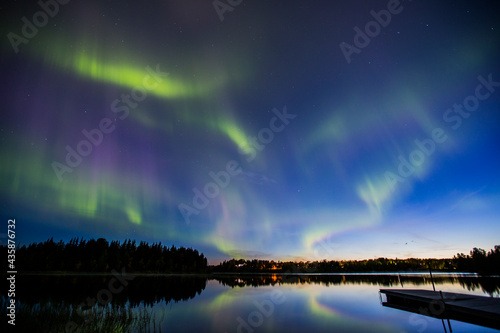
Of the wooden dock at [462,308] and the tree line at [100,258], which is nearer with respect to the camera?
the wooden dock at [462,308]

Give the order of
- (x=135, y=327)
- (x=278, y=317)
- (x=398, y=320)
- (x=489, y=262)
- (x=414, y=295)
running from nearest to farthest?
(x=135, y=327)
(x=398, y=320)
(x=278, y=317)
(x=414, y=295)
(x=489, y=262)

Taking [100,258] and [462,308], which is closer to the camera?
[462,308]

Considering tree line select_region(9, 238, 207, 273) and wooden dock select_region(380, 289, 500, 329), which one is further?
tree line select_region(9, 238, 207, 273)

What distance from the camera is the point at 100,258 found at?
15488cm

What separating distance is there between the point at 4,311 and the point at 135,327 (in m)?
8.58

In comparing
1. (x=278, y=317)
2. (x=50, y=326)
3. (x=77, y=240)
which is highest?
(x=77, y=240)

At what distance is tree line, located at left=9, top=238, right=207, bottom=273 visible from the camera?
14125 centimetres

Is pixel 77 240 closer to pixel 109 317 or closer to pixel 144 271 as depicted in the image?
pixel 144 271

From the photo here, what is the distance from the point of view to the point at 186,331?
838 inches

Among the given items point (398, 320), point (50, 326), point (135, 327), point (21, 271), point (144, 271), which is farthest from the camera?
point (144, 271)

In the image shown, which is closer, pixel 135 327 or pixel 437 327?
pixel 135 327

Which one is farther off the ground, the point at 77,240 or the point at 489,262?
the point at 77,240

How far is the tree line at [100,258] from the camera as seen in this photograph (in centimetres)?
14125

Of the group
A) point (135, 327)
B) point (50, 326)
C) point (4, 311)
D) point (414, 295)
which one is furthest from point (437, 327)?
point (4, 311)
